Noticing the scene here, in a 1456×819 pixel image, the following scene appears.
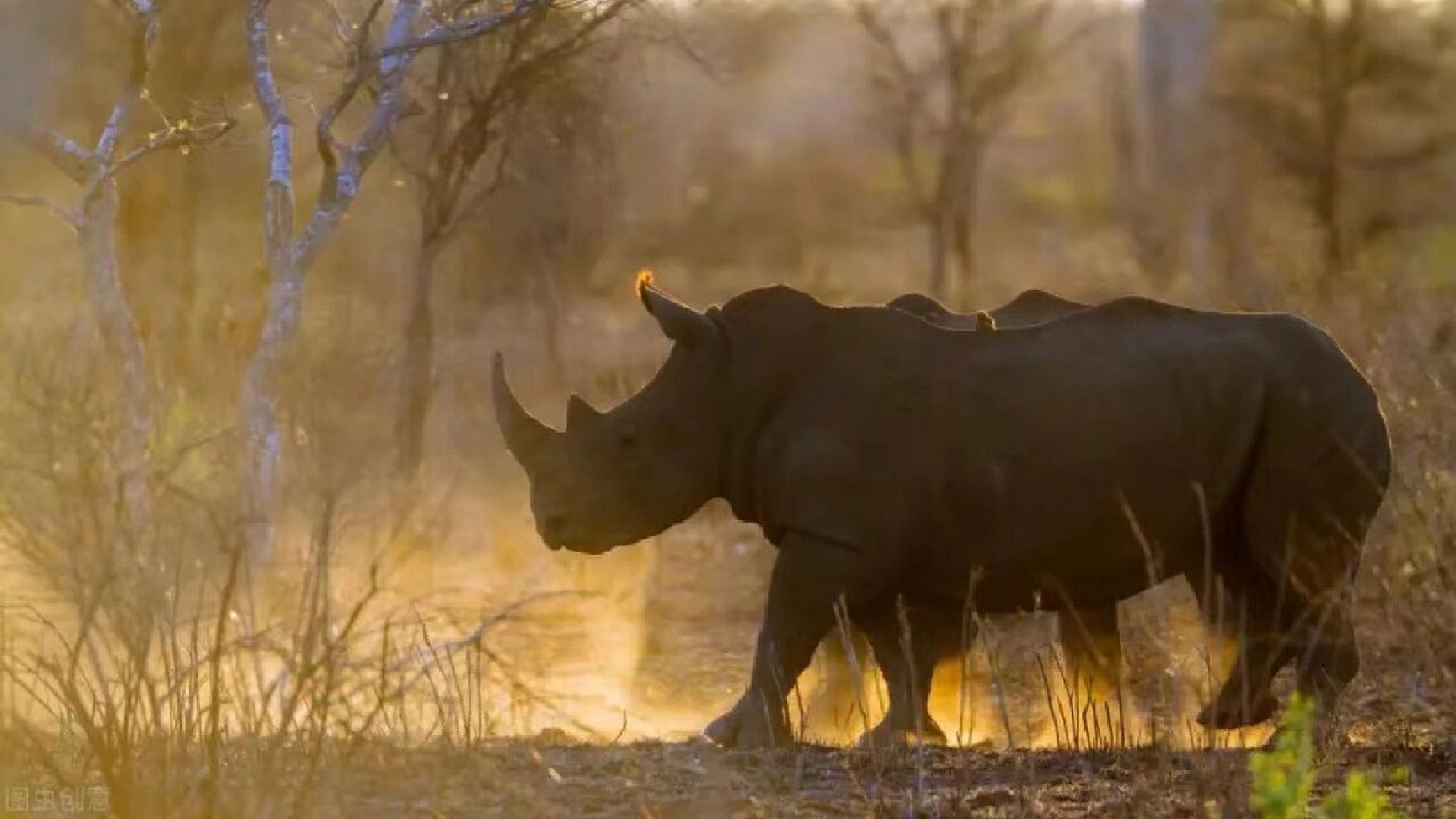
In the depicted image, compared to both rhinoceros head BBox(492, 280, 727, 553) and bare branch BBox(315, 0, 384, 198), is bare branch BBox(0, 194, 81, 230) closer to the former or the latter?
bare branch BBox(315, 0, 384, 198)

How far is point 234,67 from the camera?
18656 millimetres

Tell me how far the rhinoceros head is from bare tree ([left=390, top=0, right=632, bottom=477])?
6.35 m

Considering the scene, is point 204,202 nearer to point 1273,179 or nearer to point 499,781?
point 1273,179

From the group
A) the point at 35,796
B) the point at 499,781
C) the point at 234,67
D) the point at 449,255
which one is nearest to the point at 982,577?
the point at 499,781

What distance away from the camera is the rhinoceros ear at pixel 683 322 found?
27.3 ft

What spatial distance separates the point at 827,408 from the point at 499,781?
191 cm

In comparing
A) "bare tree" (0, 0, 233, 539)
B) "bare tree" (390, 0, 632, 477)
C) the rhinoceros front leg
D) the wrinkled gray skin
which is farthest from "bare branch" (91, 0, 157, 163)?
the rhinoceros front leg

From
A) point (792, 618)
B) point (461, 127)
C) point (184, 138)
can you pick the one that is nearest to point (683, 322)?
point (792, 618)

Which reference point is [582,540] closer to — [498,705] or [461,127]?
[498,705]

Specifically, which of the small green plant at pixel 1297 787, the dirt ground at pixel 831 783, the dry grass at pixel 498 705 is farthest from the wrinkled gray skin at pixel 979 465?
the small green plant at pixel 1297 787

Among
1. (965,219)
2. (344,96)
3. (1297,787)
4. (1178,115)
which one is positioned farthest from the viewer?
(1178,115)

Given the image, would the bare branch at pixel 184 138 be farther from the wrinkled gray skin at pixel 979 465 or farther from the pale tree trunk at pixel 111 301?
the wrinkled gray skin at pixel 979 465

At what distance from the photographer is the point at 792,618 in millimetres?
8109

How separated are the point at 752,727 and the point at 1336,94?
21.1m
